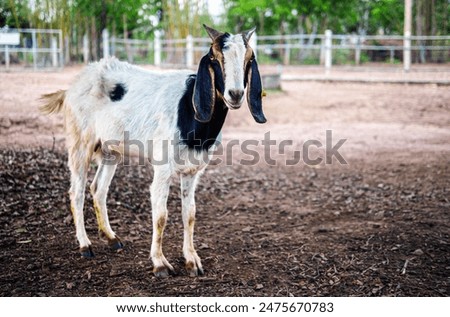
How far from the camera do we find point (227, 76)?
3.15 m

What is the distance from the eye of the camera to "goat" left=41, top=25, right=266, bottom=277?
3.25 metres

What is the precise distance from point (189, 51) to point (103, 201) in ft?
31.0

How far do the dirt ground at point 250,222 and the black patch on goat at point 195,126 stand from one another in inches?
33.9

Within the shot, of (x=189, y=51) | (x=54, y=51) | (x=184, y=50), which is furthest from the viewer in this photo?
(x=184, y=50)

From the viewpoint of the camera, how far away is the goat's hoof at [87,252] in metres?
3.82

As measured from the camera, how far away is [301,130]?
9477 millimetres

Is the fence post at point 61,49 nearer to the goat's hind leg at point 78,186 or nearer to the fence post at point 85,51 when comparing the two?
the fence post at point 85,51

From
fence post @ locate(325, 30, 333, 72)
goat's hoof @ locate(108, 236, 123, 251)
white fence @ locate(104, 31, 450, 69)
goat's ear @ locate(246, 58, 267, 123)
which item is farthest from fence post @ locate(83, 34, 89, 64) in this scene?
fence post @ locate(325, 30, 333, 72)

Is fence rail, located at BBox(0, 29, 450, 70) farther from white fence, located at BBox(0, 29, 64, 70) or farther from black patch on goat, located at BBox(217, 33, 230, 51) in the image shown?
black patch on goat, located at BBox(217, 33, 230, 51)

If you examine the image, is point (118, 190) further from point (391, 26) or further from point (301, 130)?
point (391, 26)

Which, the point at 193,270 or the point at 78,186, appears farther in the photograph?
the point at 78,186

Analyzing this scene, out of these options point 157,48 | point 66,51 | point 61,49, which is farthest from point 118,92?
point 157,48

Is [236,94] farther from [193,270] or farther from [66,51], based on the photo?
[66,51]
